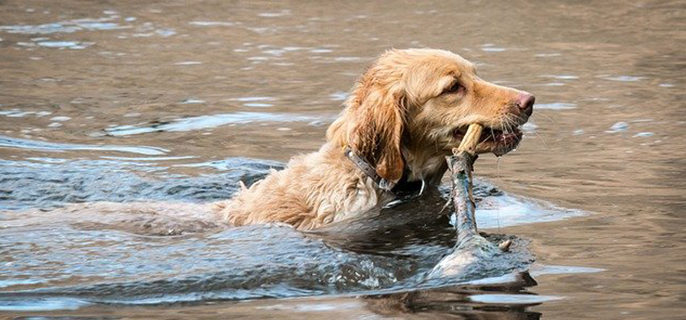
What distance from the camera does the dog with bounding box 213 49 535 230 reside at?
8.09 meters

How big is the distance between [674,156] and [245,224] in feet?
13.3

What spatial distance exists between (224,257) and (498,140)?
6.22ft

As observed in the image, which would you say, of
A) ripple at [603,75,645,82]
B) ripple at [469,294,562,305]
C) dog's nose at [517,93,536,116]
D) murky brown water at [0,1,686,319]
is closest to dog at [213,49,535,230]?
dog's nose at [517,93,536,116]

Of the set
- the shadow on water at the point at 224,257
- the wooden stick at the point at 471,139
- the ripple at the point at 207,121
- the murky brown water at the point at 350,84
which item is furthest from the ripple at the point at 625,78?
the wooden stick at the point at 471,139

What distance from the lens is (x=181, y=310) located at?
21.5ft

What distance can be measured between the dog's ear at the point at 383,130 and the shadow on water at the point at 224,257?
0.40m

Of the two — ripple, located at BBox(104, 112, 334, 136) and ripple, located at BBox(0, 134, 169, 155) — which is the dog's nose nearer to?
ripple, located at BBox(0, 134, 169, 155)

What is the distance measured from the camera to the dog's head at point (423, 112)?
8.04 m

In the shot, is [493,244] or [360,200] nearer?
[493,244]

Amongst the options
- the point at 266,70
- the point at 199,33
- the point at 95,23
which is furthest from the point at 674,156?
the point at 95,23

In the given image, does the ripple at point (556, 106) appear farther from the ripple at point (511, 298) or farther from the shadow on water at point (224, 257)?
the ripple at point (511, 298)

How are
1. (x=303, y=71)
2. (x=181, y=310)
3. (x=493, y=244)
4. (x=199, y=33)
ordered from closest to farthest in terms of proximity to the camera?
(x=181, y=310) < (x=493, y=244) < (x=303, y=71) < (x=199, y=33)

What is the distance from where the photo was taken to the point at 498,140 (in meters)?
8.04

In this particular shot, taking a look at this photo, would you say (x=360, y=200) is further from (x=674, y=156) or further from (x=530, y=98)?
(x=674, y=156)
